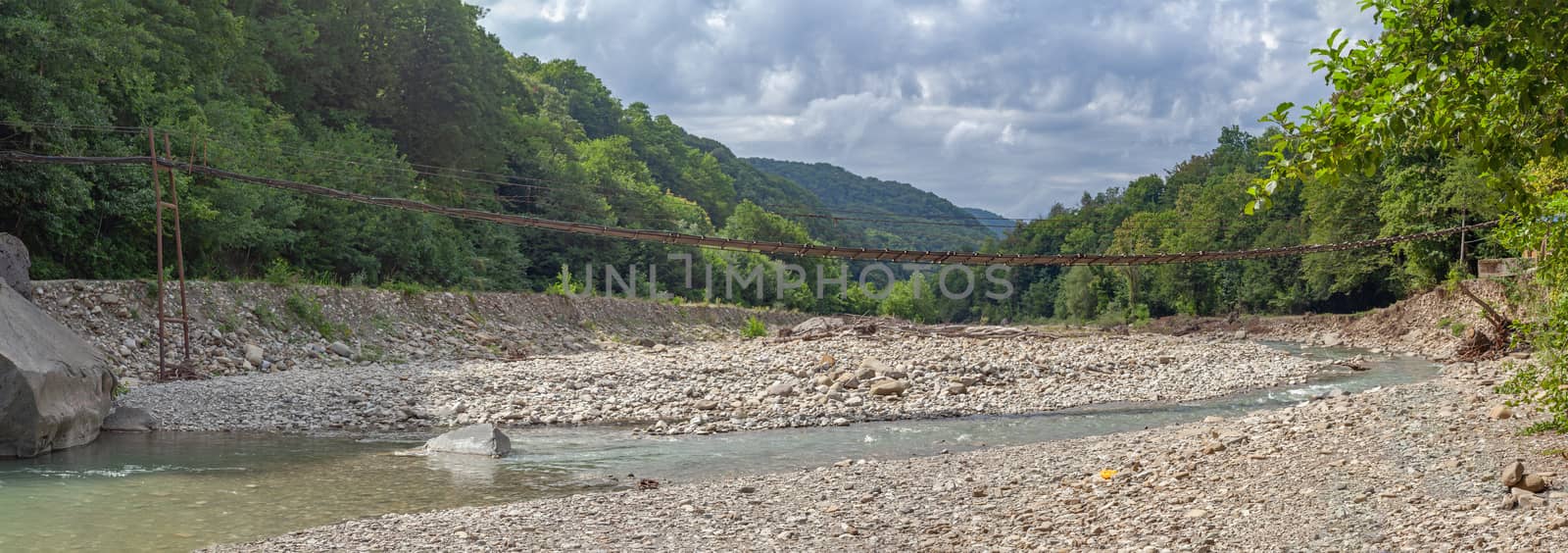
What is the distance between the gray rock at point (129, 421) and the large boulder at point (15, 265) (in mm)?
3621

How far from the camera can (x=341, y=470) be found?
11516mm

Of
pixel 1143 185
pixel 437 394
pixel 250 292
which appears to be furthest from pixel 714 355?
pixel 1143 185

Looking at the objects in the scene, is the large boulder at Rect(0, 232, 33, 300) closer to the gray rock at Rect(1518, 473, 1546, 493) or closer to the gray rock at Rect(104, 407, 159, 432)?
the gray rock at Rect(104, 407, 159, 432)

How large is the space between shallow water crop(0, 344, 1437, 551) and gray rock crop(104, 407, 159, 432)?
44 centimetres

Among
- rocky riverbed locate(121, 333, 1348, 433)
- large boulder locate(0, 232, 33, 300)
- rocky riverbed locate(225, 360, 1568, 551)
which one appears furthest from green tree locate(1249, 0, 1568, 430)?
large boulder locate(0, 232, 33, 300)

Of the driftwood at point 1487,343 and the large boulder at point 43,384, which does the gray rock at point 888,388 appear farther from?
the driftwood at point 1487,343

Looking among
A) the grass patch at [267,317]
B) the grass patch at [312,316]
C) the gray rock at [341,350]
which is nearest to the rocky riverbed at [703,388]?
the gray rock at [341,350]

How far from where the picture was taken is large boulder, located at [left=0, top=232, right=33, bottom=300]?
1648cm

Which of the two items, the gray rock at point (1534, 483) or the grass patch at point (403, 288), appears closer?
the gray rock at point (1534, 483)

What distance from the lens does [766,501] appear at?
9070 millimetres

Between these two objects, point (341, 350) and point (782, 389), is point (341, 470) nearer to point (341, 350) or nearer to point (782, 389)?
point (782, 389)

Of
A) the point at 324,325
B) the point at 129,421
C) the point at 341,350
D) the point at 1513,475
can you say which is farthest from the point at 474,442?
the point at 324,325

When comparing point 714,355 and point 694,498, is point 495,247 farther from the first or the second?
point 694,498

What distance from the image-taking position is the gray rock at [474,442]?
41.4 ft
